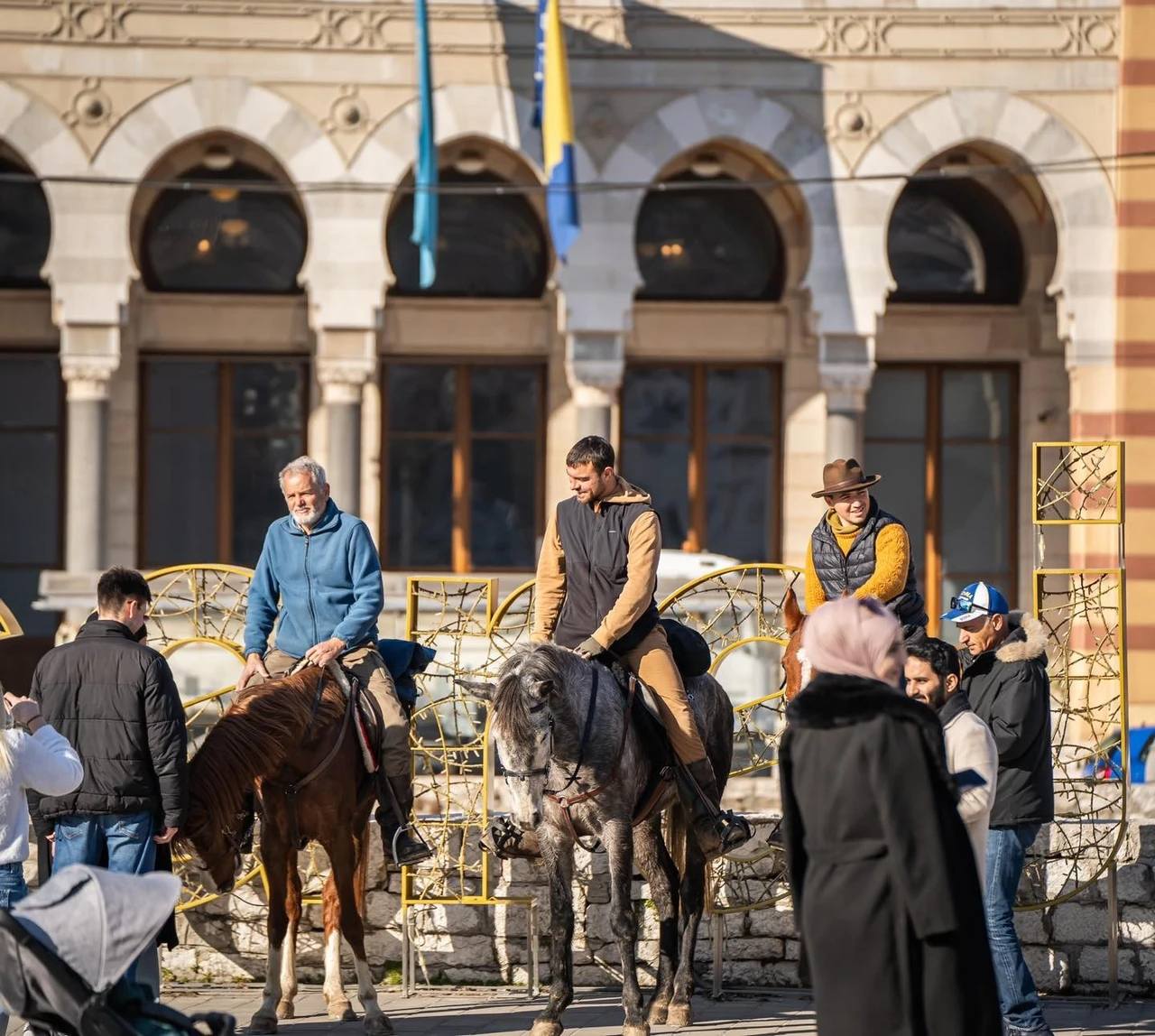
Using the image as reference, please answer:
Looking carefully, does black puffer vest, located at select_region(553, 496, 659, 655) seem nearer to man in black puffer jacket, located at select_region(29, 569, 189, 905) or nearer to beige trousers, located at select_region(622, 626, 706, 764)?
beige trousers, located at select_region(622, 626, 706, 764)

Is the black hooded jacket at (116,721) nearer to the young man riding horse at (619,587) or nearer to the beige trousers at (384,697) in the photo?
the beige trousers at (384,697)

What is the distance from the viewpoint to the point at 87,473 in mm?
19125

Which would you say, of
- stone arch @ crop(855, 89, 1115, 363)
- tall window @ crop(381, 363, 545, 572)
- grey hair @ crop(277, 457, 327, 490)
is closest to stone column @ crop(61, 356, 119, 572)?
tall window @ crop(381, 363, 545, 572)

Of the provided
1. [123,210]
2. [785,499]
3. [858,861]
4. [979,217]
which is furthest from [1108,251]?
[858,861]

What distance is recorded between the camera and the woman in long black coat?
544 cm

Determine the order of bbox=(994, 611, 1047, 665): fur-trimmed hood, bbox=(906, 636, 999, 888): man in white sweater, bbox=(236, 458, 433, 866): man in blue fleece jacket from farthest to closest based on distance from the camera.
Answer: bbox=(236, 458, 433, 866): man in blue fleece jacket
bbox=(994, 611, 1047, 665): fur-trimmed hood
bbox=(906, 636, 999, 888): man in white sweater

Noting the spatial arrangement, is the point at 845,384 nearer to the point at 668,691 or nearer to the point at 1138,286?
the point at 1138,286

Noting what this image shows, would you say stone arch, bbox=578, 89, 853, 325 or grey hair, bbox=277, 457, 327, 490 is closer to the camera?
grey hair, bbox=277, 457, 327, 490

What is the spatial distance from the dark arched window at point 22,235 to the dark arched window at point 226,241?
1.06 meters

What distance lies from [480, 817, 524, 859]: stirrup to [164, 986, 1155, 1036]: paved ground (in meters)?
0.79

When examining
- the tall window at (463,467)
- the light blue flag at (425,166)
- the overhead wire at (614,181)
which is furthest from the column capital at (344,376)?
the tall window at (463,467)

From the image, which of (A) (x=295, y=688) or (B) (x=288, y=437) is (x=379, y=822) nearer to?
(A) (x=295, y=688)

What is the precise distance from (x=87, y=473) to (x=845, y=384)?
7.25 meters

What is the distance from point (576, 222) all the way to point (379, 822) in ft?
32.1
